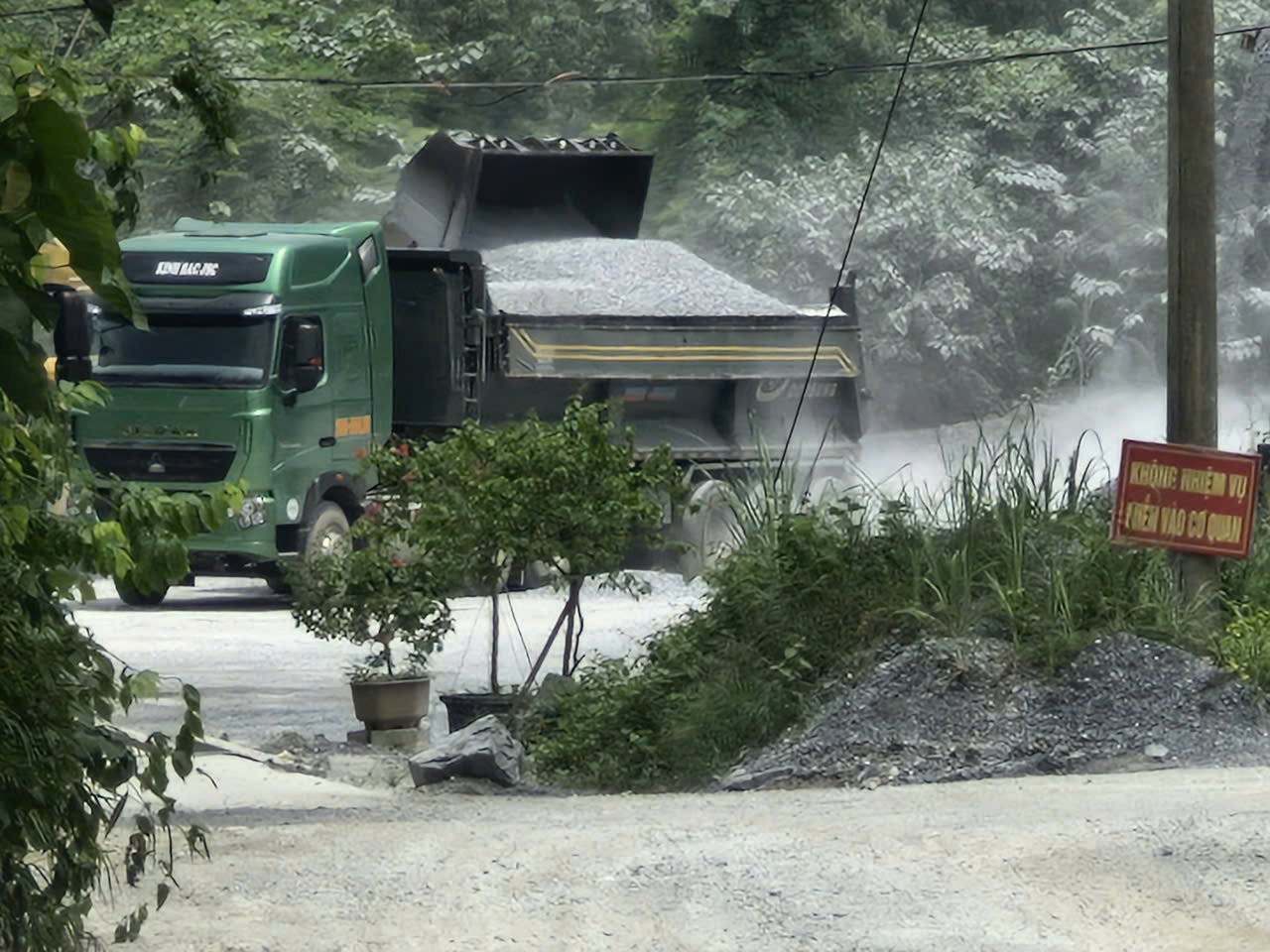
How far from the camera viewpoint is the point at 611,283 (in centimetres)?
2066

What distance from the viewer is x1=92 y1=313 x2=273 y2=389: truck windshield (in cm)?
1812

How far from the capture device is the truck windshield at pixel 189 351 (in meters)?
18.1

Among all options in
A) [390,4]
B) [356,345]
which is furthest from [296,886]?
[390,4]

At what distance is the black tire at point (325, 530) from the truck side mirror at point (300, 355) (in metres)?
1.19

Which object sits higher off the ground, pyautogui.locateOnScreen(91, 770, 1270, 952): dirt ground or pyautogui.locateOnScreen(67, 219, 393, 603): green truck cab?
pyautogui.locateOnScreen(67, 219, 393, 603): green truck cab

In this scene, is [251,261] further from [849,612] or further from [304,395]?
[849,612]

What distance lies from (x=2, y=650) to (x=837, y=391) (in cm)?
1777

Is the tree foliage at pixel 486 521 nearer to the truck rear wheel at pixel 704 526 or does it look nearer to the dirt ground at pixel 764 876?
the dirt ground at pixel 764 876

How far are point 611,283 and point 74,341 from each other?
5.35 meters

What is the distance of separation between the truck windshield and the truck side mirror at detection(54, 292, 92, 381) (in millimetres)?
347

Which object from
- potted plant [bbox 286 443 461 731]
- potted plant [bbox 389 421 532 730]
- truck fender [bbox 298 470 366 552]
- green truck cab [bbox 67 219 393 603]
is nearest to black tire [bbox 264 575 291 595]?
green truck cab [bbox 67 219 393 603]

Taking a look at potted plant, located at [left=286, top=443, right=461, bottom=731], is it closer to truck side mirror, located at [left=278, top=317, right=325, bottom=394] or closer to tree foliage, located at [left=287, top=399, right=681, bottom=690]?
tree foliage, located at [left=287, top=399, right=681, bottom=690]

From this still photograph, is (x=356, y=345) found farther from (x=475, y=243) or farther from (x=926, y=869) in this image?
(x=926, y=869)

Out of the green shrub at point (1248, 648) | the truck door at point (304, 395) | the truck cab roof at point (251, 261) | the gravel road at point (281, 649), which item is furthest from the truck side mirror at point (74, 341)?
the green shrub at point (1248, 648)
